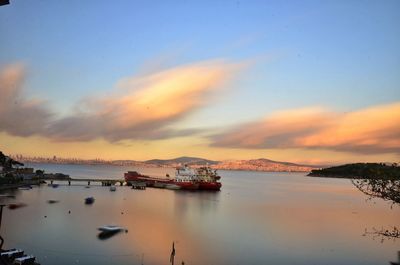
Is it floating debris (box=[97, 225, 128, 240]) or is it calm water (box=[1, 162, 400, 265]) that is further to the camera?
floating debris (box=[97, 225, 128, 240])

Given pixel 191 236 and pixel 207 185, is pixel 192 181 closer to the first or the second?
pixel 207 185

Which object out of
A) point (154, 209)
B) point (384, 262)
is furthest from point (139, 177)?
point (384, 262)

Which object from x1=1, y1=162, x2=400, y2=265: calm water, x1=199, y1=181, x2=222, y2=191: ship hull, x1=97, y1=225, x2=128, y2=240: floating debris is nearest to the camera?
x1=1, y1=162, x2=400, y2=265: calm water

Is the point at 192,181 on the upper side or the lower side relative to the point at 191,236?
upper

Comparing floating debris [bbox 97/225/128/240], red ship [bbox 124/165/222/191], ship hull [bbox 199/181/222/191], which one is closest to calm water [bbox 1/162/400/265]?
floating debris [bbox 97/225/128/240]

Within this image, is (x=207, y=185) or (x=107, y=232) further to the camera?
(x=207, y=185)

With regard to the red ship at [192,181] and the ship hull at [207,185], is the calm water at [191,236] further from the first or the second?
the ship hull at [207,185]

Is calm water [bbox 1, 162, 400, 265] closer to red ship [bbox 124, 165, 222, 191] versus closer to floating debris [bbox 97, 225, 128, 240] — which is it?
floating debris [bbox 97, 225, 128, 240]

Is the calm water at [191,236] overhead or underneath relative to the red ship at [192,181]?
underneath

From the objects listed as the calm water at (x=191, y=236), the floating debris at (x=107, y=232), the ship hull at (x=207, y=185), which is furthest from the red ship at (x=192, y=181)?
the floating debris at (x=107, y=232)

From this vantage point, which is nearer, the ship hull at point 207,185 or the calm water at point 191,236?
the calm water at point 191,236

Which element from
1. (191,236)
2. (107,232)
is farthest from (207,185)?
(107,232)

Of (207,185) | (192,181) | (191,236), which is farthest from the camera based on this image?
(207,185)

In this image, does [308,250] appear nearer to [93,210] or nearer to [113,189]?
[93,210]
